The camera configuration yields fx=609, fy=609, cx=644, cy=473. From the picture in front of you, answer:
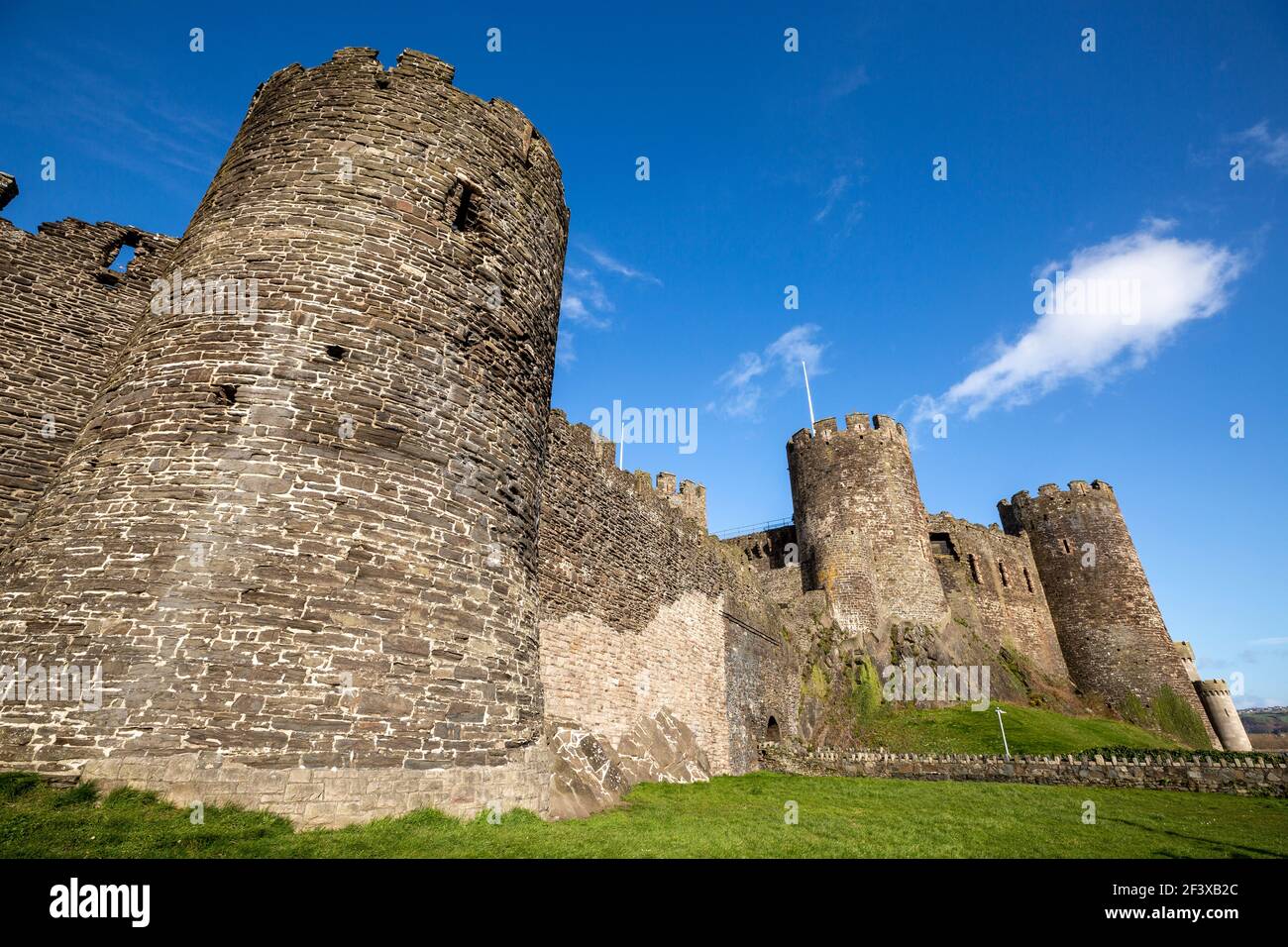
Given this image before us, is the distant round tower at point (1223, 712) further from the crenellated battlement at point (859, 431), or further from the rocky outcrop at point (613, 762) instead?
the rocky outcrop at point (613, 762)

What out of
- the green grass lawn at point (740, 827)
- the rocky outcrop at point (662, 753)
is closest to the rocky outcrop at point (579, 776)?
the green grass lawn at point (740, 827)

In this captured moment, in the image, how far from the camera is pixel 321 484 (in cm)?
755

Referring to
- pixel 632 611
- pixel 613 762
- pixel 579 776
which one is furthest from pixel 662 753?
pixel 579 776

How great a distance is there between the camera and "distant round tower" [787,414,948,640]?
3206 cm

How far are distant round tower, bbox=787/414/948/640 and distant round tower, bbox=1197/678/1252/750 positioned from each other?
637 inches

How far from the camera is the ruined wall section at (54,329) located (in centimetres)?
954

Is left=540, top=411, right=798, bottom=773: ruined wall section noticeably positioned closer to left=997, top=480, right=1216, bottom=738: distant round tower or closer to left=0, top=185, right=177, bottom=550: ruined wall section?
left=0, top=185, right=177, bottom=550: ruined wall section

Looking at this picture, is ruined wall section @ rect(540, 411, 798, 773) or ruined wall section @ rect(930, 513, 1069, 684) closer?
ruined wall section @ rect(540, 411, 798, 773)

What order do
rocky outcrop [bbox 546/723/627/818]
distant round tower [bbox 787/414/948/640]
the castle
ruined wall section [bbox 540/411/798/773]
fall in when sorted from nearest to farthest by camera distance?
the castle
rocky outcrop [bbox 546/723/627/818]
ruined wall section [bbox 540/411/798/773]
distant round tower [bbox 787/414/948/640]

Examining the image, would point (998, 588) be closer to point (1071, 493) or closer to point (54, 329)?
point (1071, 493)

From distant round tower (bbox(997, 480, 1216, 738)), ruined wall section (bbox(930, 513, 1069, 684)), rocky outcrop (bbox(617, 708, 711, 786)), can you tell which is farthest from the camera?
ruined wall section (bbox(930, 513, 1069, 684))

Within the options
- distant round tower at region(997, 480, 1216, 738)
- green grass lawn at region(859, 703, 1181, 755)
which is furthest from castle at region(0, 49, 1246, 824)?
distant round tower at region(997, 480, 1216, 738)

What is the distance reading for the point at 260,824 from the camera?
5719 millimetres
